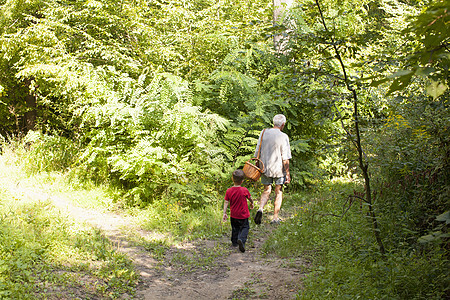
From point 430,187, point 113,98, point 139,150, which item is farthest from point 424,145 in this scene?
point 113,98

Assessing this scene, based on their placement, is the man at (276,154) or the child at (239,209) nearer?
the child at (239,209)

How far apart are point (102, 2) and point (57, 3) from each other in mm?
1627

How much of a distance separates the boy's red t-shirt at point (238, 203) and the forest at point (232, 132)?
718 mm

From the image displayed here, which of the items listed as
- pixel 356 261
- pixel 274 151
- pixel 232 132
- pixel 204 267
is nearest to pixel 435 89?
pixel 356 261

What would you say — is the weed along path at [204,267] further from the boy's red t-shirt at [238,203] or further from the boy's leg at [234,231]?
the boy's red t-shirt at [238,203]

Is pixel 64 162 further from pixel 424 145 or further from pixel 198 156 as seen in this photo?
pixel 424 145

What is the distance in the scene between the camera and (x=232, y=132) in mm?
9703

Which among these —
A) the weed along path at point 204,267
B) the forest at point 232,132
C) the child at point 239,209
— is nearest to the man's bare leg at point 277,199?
the weed along path at point 204,267

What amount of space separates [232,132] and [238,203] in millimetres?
3352

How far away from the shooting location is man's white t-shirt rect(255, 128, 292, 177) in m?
7.64

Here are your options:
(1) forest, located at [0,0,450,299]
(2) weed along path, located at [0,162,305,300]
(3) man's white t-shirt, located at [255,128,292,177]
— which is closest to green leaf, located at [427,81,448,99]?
(1) forest, located at [0,0,450,299]

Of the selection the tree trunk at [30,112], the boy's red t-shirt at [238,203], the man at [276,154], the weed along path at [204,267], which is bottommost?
the weed along path at [204,267]

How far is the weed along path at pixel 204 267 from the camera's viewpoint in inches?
199

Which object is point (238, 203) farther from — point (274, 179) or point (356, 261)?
point (356, 261)
